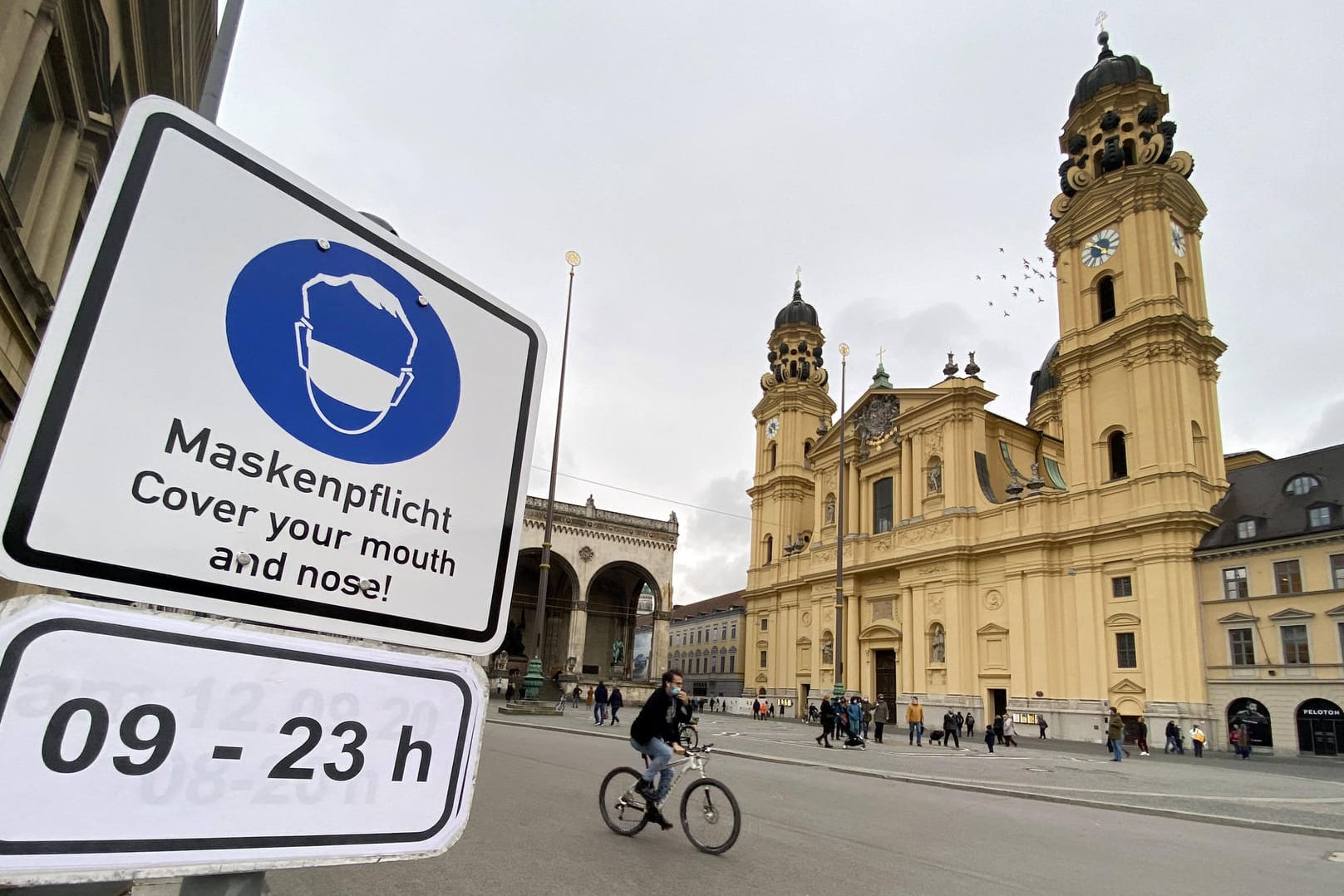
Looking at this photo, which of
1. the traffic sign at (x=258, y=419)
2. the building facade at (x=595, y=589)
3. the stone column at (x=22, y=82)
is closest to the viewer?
the traffic sign at (x=258, y=419)

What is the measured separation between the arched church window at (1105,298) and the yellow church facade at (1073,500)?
100mm

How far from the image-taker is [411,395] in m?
1.43

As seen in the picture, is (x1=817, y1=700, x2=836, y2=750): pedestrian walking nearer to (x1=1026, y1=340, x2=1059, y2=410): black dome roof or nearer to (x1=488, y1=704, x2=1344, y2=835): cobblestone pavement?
(x1=488, y1=704, x2=1344, y2=835): cobblestone pavement

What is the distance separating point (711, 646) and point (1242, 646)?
60.3m

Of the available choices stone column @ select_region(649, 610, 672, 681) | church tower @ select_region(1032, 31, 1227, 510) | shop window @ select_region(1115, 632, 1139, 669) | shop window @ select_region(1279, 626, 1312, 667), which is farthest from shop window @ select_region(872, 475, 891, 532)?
shop window @ select_region(1279, 626, 1312, 667)

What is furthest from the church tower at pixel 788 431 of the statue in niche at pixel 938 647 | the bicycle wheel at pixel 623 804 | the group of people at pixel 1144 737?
the bicycle wheel at pixel 623 804

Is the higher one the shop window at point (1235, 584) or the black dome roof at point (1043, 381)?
the black dome roof at point (1043, 381)

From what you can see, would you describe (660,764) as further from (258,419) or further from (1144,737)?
(1144,737)

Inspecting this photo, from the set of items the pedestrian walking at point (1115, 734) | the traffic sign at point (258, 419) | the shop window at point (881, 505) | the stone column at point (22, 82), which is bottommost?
the pedestrian walking at point (1115, 734)

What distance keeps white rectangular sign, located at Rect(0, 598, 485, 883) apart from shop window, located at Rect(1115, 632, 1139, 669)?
114 feet

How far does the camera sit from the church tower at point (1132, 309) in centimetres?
3094

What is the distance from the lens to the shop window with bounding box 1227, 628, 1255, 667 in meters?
27.3

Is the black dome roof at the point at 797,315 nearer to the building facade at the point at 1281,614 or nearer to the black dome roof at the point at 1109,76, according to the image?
the black dome roof at the point at 1109,76

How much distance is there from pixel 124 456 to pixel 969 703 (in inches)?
1522
